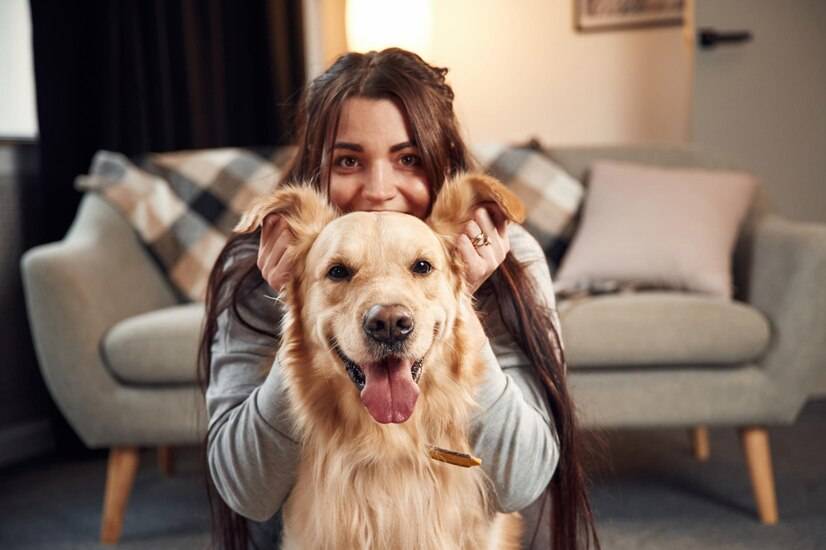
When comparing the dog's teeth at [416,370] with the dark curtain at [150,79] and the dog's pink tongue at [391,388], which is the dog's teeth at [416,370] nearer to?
the dog's pink tongue at [391,388]

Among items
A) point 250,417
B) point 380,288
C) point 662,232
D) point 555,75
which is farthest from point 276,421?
point 555,75

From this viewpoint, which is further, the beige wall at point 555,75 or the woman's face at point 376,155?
the beige wall at point 555,75

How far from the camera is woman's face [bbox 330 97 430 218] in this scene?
1.45m

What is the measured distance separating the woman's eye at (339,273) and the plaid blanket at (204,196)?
165cm

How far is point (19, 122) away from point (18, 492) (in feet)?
4.77

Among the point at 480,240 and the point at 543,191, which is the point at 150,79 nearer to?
the point at 543,191

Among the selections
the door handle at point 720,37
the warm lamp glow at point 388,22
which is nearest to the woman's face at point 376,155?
the warm lamp glow at point 388,22

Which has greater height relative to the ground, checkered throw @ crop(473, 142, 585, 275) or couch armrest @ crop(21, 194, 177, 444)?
checkered throw @ crop(473, 142, 585, 275)

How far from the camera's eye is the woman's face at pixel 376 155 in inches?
56.9

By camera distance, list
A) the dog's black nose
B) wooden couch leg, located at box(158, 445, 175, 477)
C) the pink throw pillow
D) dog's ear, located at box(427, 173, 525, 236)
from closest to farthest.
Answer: the dog's black nose, dog's ear, located at box(427, 173, 525, 236), the pink throw pillow, wooden couch leg, located at box(158, 445, 175, 477)

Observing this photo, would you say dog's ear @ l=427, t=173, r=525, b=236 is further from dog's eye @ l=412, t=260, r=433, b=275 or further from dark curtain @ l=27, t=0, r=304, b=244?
dark curtain @ l=27, t=0, r=304, b=244

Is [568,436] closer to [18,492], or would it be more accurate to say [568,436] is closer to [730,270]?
[730,270]

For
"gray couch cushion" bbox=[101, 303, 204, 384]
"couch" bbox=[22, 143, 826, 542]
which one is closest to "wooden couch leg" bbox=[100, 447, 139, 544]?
"couch" bbox=[22, 143, 826, 542]

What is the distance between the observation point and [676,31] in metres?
4.15
